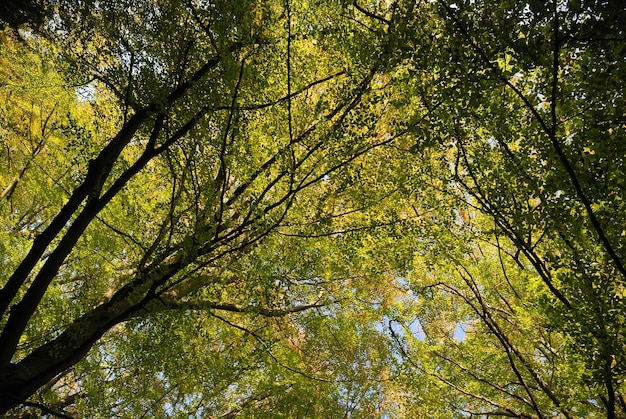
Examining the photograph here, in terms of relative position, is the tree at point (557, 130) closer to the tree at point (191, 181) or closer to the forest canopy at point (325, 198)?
the forest canopy at point (325, 198)

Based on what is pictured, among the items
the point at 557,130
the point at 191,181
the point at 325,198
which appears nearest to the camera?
the point at 557,130

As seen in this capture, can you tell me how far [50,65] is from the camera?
7254mm

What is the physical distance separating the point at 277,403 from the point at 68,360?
4173 millimetres

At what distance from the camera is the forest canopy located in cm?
276

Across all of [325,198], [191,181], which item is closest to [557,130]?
[325,198]

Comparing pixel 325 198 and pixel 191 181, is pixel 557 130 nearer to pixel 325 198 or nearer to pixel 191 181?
pixel 325 198

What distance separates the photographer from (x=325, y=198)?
496 centimetres

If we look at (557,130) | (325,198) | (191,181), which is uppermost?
(191,181)

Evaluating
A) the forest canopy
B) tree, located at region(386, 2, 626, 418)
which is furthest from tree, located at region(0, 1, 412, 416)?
tree, located at region(386, 2, 626, 418)

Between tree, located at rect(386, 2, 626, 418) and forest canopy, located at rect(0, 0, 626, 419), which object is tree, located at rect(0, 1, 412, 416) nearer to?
forest canopy, located at rect(0, 0, 626, 419)

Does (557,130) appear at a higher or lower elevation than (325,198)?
lower

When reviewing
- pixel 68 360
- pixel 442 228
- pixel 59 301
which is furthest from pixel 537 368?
pixel 59 301

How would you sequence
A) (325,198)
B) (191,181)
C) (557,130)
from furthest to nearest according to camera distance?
(325,198) → (191,181) → (557,130)

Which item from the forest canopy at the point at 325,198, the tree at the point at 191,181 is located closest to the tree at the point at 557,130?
the forest canopy at the point at 325,198
